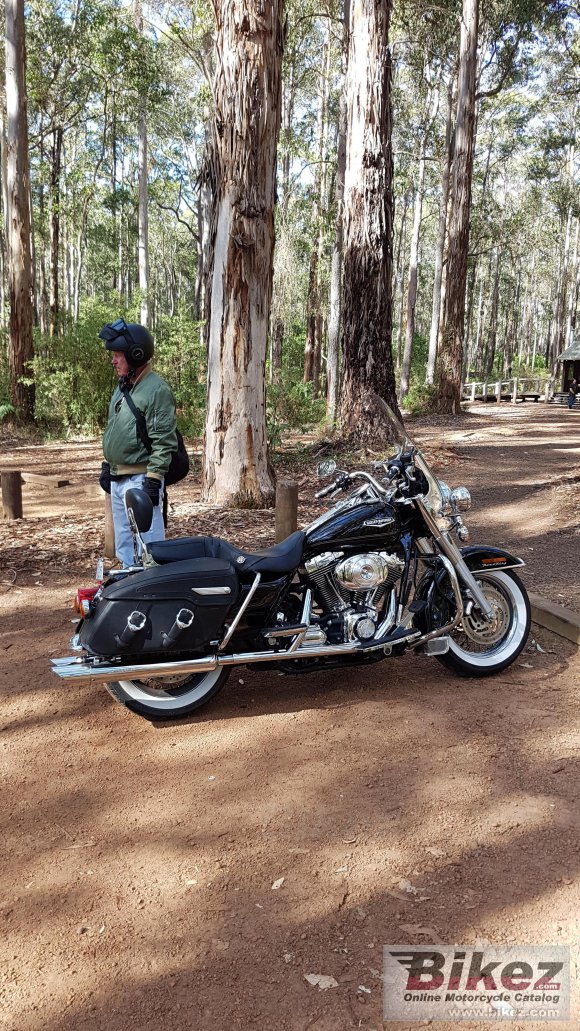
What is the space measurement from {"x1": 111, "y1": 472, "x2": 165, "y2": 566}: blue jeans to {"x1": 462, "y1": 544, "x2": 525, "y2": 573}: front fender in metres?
1.98

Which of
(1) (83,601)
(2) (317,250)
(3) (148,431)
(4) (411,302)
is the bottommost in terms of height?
(1) (83,601)

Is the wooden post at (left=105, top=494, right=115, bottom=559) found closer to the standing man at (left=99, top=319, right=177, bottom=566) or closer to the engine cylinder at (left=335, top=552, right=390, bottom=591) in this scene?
the standing man at (left=99, top=319, right=177, bottom=566)

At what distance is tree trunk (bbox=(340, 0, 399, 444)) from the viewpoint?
11.7 meters

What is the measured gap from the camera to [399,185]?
122 feet

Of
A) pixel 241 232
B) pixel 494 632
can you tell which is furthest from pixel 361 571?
pixel 241 232

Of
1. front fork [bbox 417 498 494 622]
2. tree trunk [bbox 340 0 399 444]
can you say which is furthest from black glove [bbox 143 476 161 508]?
tree trunk [bbox 340 0 399 444]

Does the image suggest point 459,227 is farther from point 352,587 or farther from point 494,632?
point 352,587

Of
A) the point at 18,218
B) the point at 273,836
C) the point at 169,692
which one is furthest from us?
the point at 18,218

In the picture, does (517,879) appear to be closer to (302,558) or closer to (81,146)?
(302,558)

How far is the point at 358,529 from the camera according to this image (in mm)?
4137

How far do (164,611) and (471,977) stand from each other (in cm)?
207

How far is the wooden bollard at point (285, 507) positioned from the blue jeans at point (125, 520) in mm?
1373

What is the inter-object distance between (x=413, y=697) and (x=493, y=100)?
4101 cm

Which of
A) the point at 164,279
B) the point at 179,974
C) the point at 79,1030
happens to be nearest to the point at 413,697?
the point at 179,974
